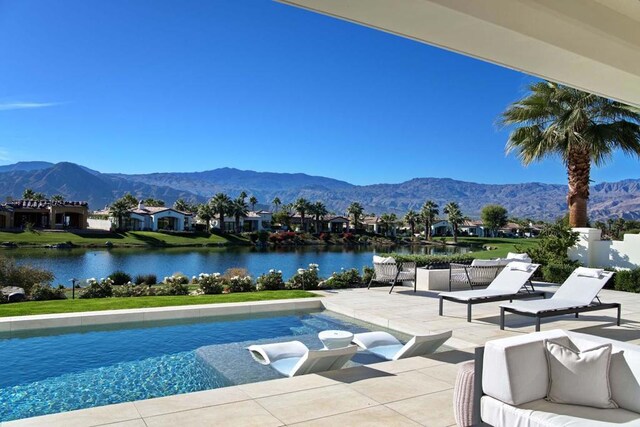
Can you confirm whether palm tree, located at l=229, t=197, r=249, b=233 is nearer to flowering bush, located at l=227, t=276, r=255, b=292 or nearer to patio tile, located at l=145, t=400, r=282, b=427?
flowering bush, located at l=227, t=276, r=255, b=292

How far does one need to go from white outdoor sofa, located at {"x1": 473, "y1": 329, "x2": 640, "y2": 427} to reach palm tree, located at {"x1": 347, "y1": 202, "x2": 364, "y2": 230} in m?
74.8

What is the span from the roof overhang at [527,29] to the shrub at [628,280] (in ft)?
29.0

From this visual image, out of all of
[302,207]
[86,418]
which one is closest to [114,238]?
[302,207]

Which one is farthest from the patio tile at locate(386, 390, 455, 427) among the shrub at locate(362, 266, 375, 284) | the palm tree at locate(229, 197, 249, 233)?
the palm tree at locate(229, 197, 249, 233)

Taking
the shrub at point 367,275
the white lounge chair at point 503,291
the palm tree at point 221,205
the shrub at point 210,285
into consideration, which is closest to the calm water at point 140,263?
the shrub at point 367,275

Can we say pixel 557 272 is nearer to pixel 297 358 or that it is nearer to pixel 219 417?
pixel 297 358

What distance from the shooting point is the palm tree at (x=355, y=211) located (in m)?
78.0

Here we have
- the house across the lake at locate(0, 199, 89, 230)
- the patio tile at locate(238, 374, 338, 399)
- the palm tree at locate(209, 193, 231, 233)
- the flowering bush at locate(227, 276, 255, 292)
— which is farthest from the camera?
the palm tree at locate(209, 193, 231, 233)

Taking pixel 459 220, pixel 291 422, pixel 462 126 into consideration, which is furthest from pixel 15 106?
pixel 462 126

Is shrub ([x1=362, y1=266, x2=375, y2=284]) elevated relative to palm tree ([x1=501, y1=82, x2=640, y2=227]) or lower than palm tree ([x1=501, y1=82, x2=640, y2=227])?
lower

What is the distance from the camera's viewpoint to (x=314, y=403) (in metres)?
3.92

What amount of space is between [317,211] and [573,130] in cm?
6482

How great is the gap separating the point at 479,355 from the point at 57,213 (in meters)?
63.2

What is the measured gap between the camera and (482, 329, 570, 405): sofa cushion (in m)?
2.78
